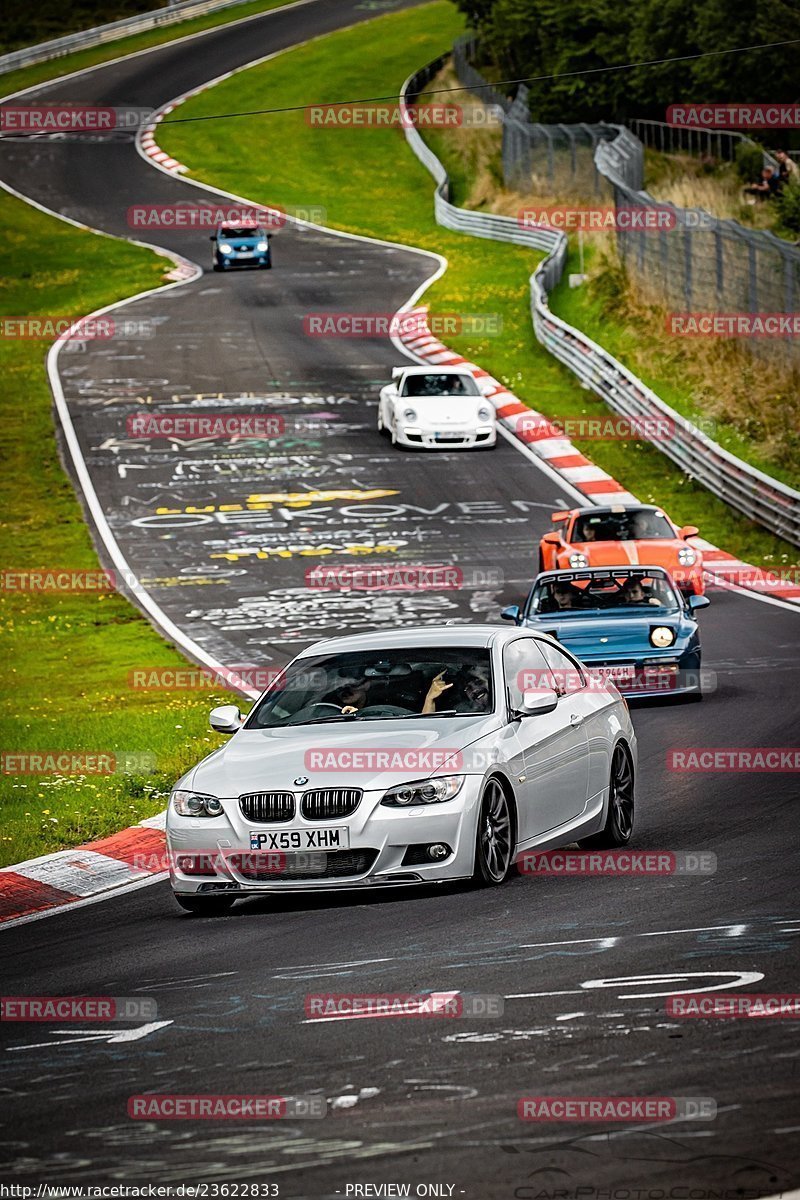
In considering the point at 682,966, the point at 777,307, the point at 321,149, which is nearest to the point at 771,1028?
the point at 682,966

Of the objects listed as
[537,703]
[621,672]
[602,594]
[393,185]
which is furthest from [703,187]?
[537,703]

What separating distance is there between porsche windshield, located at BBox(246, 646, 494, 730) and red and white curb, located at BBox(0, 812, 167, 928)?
1413 millimetres

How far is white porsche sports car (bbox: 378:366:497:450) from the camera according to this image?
3503 cm

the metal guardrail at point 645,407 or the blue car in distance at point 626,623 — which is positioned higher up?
the blue car in distance at point 626,623

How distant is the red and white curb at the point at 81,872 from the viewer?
1168 centimetres

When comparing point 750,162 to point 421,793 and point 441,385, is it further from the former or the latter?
point 421,793

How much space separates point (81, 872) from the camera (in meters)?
12.4

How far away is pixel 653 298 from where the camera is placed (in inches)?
1638

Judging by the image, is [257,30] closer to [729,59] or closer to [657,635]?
[729,59]

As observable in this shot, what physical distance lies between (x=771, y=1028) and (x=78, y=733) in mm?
10997

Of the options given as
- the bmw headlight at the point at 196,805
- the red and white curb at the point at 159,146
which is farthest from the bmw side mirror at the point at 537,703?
the red and white curb at the point at 159,146

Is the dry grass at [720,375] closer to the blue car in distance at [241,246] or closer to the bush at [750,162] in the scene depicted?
the bush at [750,162]

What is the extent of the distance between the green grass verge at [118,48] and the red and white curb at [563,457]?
4368 cm

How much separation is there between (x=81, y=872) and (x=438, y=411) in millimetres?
23453
